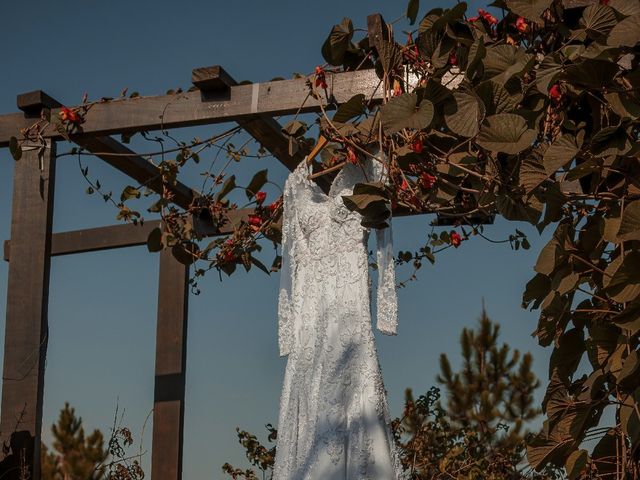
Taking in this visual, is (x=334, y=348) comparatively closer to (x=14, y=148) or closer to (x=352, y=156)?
(x=352, y=156)

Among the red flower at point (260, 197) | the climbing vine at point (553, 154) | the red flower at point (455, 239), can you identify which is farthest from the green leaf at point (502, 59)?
the red flower at point (260, 197)

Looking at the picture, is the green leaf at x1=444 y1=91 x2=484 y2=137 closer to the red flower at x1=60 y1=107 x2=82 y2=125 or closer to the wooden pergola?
the wooden pergola

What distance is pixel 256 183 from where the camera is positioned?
370 centimetres

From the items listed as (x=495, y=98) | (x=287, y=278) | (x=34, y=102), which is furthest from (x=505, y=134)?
(x=34, y=102)

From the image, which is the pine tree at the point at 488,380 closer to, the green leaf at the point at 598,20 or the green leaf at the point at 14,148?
the green leaf at the point at 14,148

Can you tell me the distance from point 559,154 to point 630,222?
7.8 inches

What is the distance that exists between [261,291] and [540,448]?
3039 millimetres

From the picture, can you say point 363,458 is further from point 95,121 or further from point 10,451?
point 95,121

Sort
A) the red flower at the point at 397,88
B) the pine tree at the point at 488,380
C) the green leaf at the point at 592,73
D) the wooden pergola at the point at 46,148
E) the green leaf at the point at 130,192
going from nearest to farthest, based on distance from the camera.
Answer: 1. the green leaf at the point at 592,73
2. the red flower at the point at 397,88
3. the wooden pergola at the point at 46,148
4. the green leaf at the point at 130,192
5. the pine tree at the point at 488,380

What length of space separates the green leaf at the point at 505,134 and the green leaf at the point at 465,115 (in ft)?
0.06

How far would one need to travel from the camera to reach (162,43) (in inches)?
238

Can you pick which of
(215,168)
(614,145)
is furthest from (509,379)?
(614,145)

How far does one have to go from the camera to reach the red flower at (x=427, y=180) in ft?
8.63

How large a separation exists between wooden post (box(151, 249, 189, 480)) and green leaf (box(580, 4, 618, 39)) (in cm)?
271
